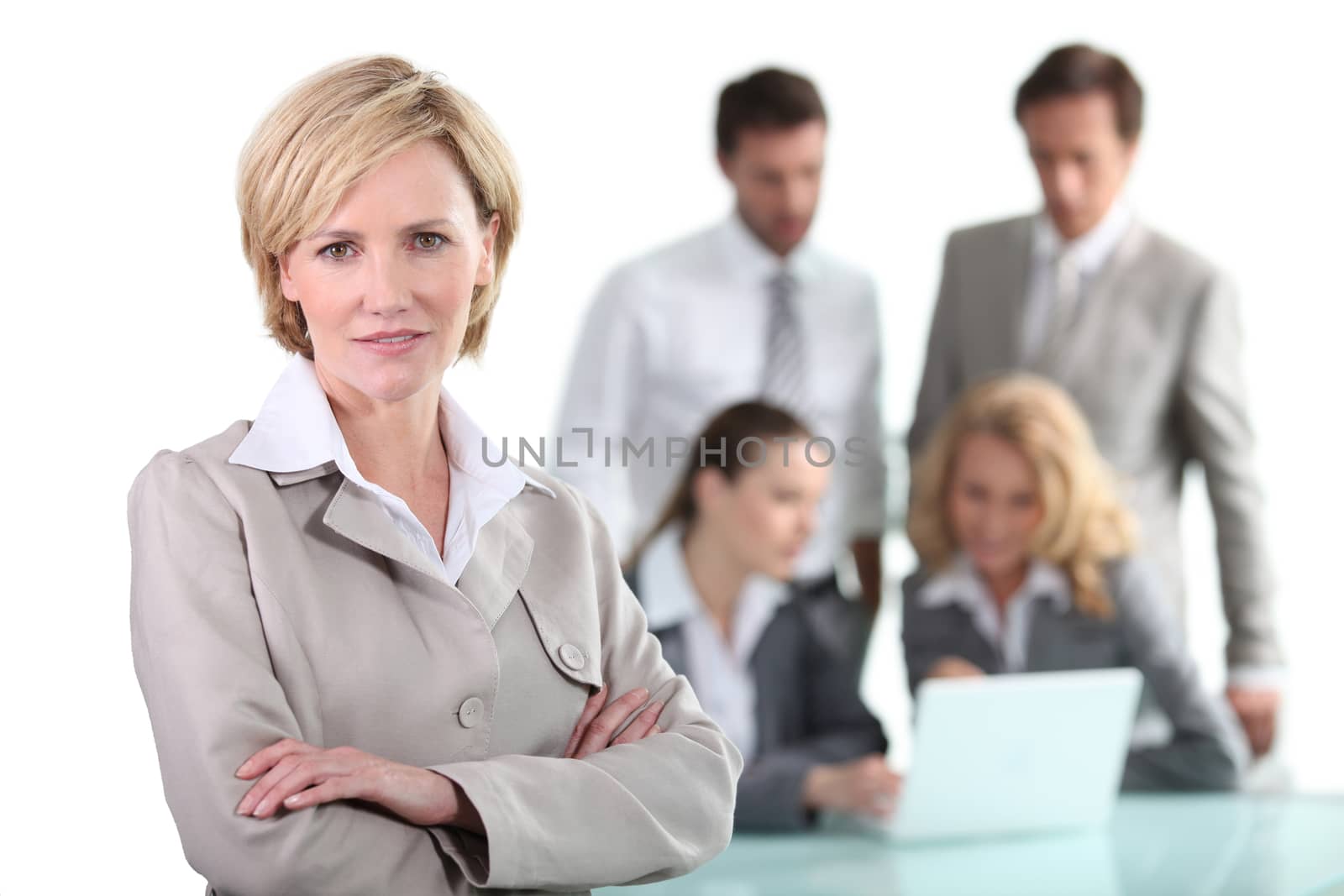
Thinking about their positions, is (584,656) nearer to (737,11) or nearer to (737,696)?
(737,696)

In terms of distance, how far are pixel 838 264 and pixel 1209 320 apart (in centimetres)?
89

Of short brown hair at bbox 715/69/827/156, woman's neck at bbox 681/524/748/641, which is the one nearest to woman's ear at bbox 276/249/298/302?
woman's neck at bbox 681/524/748/641

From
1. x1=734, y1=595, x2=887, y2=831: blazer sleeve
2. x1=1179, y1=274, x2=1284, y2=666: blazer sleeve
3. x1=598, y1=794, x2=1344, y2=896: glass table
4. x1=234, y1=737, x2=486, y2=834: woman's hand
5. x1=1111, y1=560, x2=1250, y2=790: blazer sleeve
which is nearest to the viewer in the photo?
x1=234, y1=737, x2=486, y2=834: woman's hand

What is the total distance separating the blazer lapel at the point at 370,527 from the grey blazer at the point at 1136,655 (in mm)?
2423

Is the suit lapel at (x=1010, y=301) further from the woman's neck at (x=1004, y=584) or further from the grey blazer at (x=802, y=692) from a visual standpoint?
the grey blazer at (x=802, y=692)

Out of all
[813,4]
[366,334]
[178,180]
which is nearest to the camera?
[366,334]

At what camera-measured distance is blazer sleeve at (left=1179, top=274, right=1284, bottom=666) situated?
11.5 ft

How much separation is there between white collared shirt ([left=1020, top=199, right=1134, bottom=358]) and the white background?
285 millimetres

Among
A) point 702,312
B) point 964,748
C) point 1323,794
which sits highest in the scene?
point 702,312

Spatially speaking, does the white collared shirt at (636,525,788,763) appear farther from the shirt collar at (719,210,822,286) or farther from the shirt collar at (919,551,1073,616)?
the shirt collar at (719,210,822,286)

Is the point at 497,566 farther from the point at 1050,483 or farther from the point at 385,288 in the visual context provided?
the point at 1050,483

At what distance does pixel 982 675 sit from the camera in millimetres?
3348

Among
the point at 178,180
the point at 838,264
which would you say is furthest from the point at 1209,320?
the point at 178,180

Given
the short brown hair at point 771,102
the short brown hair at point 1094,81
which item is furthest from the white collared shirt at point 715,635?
the short brown hair at point 1094,81
